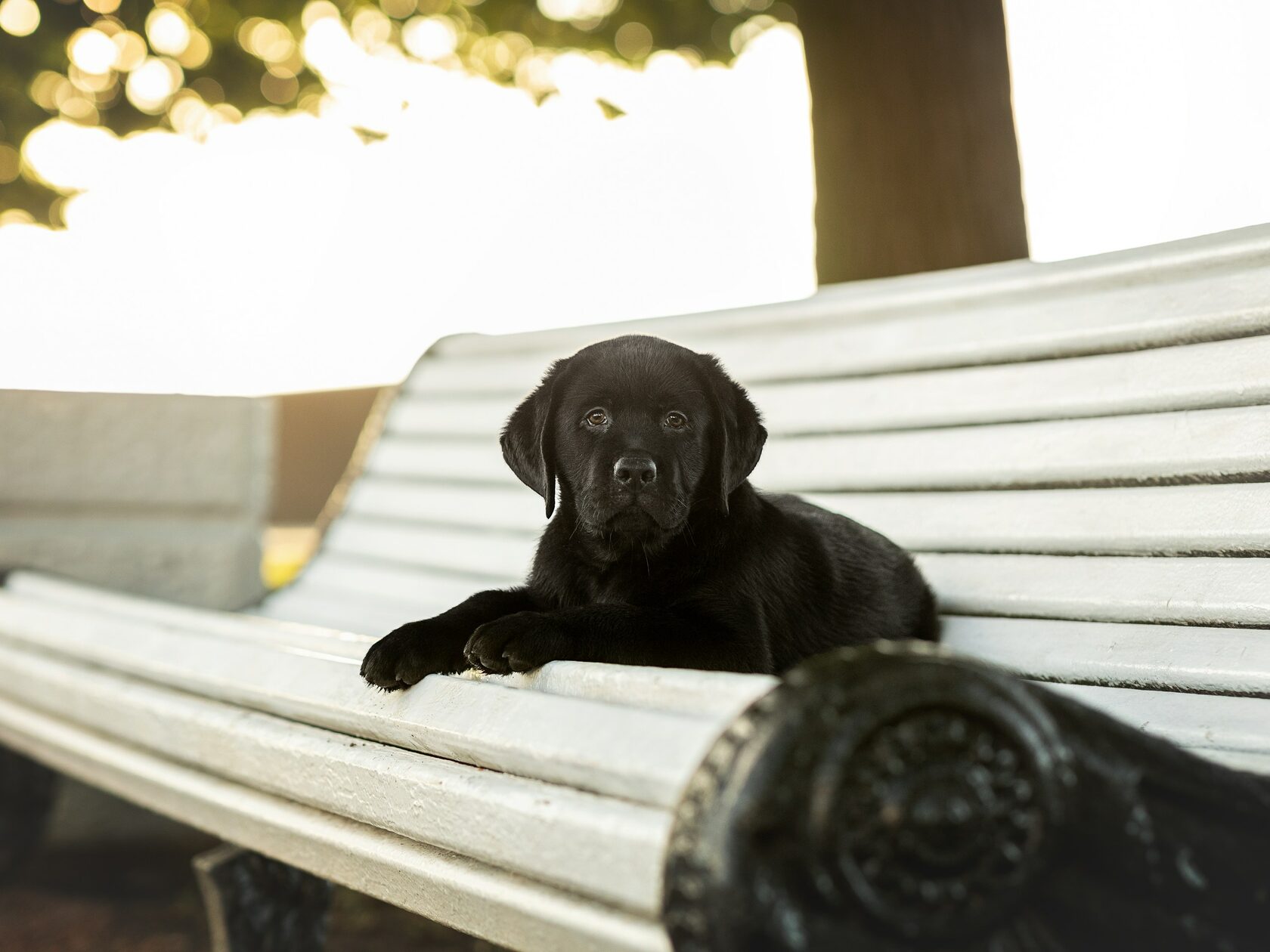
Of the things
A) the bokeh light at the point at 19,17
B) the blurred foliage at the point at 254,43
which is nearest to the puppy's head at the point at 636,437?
the blurred foliage at the point at 254,43

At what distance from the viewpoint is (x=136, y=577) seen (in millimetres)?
3977

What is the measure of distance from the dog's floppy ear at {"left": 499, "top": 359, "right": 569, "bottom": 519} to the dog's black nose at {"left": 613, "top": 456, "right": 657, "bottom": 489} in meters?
0.26

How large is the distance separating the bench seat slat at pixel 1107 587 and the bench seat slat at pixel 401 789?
1.55 metres

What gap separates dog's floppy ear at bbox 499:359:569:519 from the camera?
2.30m

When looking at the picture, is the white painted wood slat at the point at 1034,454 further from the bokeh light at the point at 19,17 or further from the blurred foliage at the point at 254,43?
the bokeh light at the point at 19,17

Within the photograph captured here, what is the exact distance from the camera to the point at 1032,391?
2.80m

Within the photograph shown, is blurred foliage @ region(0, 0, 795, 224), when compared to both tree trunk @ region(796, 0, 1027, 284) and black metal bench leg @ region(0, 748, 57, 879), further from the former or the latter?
black metal bench leg @ region(0, 748, 57, 879)

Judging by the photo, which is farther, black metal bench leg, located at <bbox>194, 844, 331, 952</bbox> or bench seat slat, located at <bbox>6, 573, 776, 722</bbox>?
black metal bench leg, located at <bbox>194, 844, 331, 952</bbox>

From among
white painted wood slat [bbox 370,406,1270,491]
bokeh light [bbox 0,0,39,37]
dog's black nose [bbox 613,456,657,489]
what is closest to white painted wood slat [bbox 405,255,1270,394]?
white painted wood slat [bbox 370,406,1270,491]

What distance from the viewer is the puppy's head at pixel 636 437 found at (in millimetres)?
2113

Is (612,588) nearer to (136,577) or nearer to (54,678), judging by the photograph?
(54,678)

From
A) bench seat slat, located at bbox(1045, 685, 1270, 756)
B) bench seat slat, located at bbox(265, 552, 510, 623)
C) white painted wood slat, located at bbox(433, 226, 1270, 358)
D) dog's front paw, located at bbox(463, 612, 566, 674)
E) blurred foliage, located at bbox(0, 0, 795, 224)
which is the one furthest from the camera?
blurred foliage, located at bbox(0, 0, 795, 224)

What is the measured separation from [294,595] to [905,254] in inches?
104

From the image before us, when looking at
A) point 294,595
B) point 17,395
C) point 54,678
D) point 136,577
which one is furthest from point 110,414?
point 54,678
